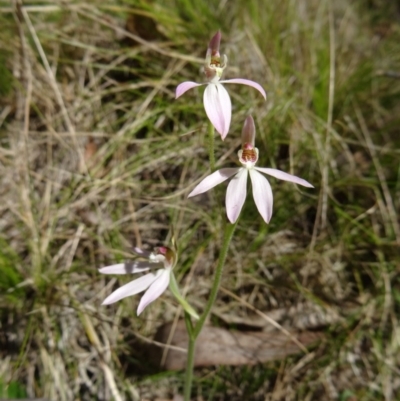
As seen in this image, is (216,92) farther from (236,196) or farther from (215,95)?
(236,196)

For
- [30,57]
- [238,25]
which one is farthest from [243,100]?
[30,57]

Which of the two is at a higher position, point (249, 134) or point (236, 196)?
point (249, 134)

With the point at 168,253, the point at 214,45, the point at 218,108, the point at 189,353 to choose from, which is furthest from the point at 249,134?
the point at 189,353

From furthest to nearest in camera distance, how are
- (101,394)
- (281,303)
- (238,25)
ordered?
1. (238,25)
2. (281,303)
3. (101,394)

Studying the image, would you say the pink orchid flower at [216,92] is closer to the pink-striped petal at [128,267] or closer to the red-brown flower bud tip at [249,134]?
the red-brown flower bud tip at [249,134]

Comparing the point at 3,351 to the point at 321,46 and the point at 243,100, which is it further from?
the point at 321,46

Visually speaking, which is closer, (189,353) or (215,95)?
(215,95)
